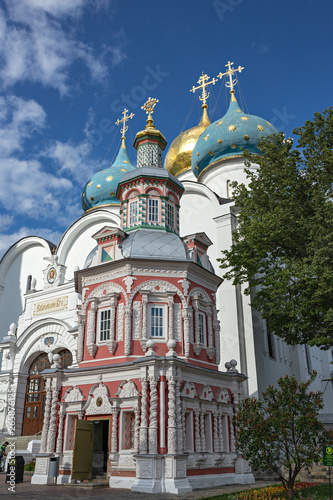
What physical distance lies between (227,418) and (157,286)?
4.15 metres

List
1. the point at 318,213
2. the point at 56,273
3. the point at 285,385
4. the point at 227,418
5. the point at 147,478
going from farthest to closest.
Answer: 1. the point at 56,273
2. the point at 227,418
3. the point at 318,213
4. the point at 147,478
5. the point at 285,385

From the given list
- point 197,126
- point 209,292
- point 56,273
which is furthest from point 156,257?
point 197,126

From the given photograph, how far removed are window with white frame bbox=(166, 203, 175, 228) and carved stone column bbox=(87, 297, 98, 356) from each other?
3.87 meters

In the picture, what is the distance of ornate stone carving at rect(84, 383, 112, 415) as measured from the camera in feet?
39.1

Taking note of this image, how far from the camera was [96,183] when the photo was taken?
2678 cm

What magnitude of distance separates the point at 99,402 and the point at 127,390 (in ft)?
3.21

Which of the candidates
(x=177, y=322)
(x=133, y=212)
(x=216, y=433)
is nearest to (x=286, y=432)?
(x=216, y=433)

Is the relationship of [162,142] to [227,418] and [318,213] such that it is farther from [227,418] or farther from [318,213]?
[227,418]

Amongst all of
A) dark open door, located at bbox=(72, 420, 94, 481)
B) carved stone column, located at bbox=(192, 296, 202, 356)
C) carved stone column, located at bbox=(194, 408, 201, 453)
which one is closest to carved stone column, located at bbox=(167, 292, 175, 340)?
carved stone column, located at bbox=(192, 296, 202, 356)

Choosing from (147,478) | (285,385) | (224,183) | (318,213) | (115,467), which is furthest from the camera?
(224,183)

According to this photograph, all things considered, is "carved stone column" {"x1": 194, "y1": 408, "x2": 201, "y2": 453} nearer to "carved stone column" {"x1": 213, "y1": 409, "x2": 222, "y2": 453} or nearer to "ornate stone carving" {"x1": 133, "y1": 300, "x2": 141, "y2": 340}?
"carved stone column" {"x1": 213, "y1": 409, "x2": 222, "y2": 453}

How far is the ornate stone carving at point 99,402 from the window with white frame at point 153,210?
5709 mm

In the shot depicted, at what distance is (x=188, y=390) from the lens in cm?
1180

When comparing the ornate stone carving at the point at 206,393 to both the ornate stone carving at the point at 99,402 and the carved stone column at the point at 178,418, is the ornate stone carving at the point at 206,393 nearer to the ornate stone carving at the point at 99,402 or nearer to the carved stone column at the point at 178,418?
the carved stone column at the point at 178,418
